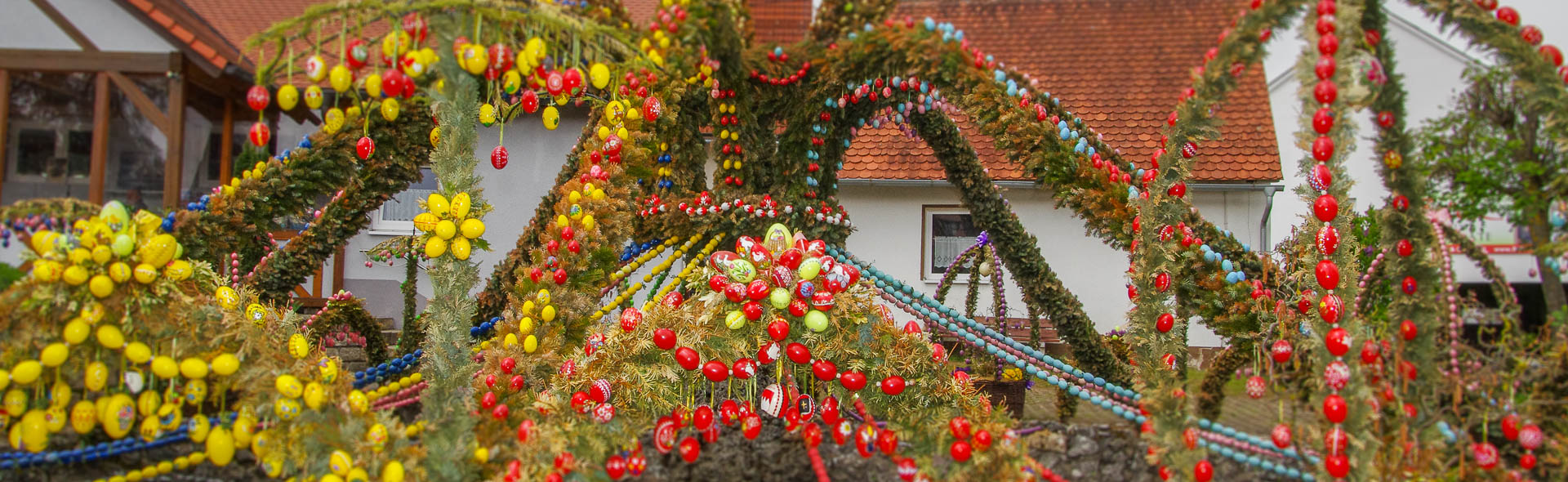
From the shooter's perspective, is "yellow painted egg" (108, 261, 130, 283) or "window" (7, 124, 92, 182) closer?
"yellow painted egg" (108, 261, 130, 283)

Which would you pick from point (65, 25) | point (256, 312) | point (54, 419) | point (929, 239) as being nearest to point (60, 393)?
point (54, 419)

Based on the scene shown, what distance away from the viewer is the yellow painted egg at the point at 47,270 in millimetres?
2549

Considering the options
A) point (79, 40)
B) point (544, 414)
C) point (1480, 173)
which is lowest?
point (544, 414)

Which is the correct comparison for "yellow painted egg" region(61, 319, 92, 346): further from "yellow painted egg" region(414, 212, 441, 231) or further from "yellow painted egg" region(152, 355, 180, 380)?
"yellow painted egg" region(414, 212, 441, 231)

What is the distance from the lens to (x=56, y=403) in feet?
8.91

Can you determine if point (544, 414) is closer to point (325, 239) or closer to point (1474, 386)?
point (325, 239)

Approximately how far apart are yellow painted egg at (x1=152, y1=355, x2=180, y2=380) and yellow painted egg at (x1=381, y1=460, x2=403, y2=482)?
2.37 feet

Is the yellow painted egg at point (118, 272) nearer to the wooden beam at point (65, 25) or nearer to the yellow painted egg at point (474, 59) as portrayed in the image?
the yellow painted egg at point (474, 59)

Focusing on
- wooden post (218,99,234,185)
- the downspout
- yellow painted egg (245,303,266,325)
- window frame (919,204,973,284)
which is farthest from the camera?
window frame (919,204,973,284)

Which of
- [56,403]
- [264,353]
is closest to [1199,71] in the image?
[264,353]

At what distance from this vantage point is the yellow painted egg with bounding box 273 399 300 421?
2721mm

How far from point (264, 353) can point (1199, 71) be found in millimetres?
3146

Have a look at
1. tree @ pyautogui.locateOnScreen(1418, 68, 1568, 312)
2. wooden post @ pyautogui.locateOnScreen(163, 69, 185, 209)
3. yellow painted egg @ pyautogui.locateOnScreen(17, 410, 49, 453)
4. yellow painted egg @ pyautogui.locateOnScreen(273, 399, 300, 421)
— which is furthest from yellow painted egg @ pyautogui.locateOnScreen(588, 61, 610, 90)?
wooden post @ pyautogui.locateOnScreen(163, 69, 185, 209)

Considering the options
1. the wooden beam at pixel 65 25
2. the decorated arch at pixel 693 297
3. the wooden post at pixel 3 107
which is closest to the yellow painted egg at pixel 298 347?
the decorated arch at pixel 693 297
